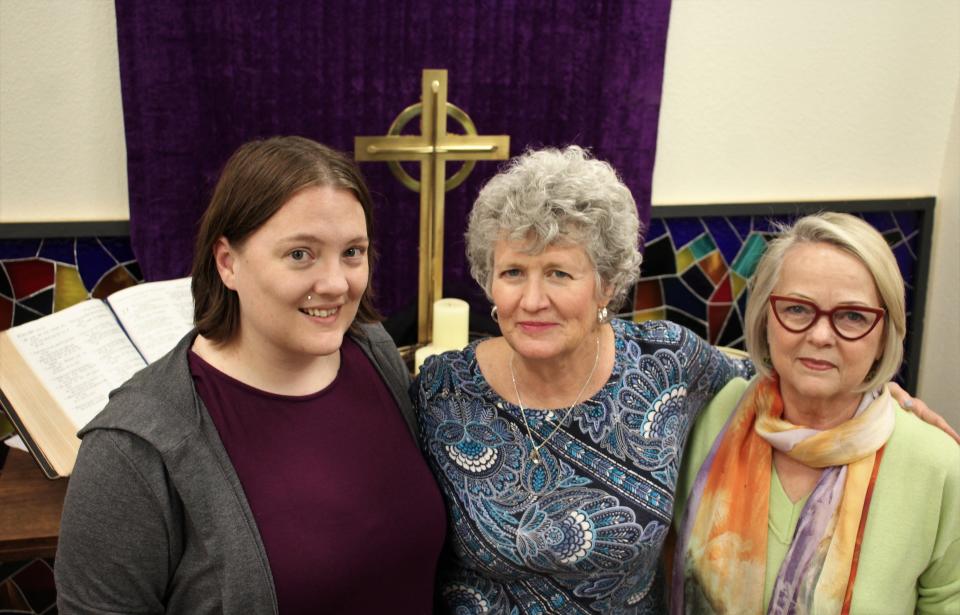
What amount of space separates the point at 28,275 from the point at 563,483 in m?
1.73

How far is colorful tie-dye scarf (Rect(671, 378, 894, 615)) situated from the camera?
1.51m

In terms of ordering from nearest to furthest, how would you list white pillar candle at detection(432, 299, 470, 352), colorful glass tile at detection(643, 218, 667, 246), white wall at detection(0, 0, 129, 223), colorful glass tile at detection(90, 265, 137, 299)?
white pillar candle at detection(432, 299, 470, 352), white wall at detection(0, 0, 129, 223), colorful glass tile at detection(90, 265, 137, 299), colorful glass tile at detection(643, 218, 667, 246)

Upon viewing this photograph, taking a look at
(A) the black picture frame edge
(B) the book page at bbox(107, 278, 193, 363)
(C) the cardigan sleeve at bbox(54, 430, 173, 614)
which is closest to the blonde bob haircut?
(C) the cardigan sleeve at bbox(54, 430, 173, 614)

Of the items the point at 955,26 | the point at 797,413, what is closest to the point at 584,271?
the point at 797,413

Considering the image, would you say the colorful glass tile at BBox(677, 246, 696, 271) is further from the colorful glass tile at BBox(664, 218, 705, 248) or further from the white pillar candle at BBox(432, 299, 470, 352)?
A: the white pillar candle at BBox(432, 299, 470, 352)

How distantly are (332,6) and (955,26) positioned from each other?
2.26 m

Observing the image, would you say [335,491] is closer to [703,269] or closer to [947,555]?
[947,555]

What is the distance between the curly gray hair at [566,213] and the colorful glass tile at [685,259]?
1.52 metres

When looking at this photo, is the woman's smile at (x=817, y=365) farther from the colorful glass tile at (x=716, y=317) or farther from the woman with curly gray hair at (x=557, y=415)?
the colorful glass tile at (x=716, y=317)

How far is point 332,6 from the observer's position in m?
2.44

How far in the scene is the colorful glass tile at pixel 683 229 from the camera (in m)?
3.04

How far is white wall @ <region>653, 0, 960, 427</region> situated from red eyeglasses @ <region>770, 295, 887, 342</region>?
5.00 feet

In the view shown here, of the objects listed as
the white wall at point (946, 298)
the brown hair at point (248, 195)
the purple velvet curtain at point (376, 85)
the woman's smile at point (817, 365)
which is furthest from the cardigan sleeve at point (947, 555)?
the white wall at point (946, 298)

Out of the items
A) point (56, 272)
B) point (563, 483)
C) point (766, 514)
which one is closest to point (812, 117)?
point (766, 514)
